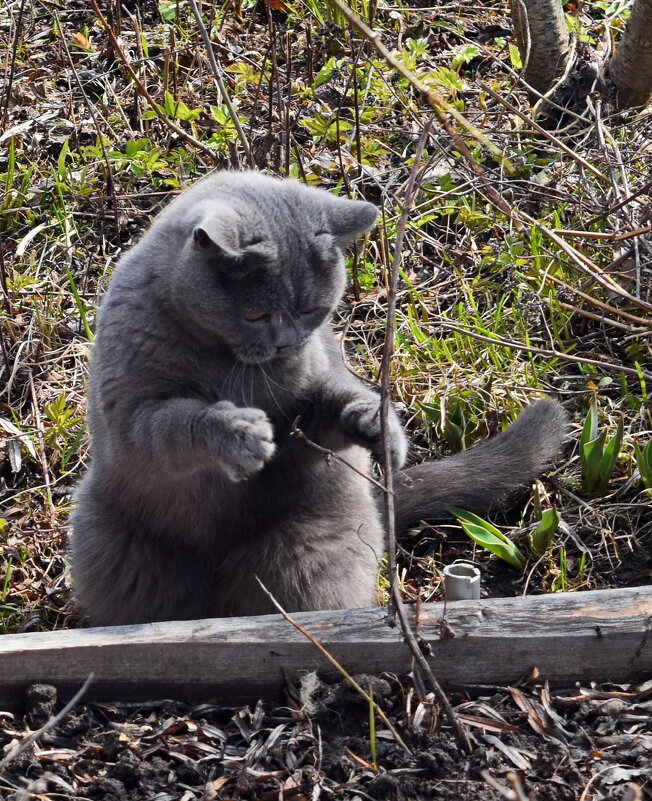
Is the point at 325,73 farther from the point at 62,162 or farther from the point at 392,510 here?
the point at 392,510

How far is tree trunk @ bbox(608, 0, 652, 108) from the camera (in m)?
3.71

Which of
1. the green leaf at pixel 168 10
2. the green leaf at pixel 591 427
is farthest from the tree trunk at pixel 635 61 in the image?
the green leaf at pixel 168 10

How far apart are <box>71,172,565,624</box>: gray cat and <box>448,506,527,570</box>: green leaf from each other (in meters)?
0.07

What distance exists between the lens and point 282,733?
1995mm

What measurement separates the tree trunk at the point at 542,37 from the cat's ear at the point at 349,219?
74.2 inches

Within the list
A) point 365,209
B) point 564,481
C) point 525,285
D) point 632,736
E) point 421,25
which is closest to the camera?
point 632,736

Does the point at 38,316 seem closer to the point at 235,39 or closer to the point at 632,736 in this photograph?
the point at 235,39

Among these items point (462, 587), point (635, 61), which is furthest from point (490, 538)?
point (635, 61)

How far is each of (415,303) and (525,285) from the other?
43 centimetres

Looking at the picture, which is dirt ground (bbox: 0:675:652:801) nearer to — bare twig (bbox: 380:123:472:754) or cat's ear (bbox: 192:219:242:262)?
bare twig (bbox: 380:123:472:754)

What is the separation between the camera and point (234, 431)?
2.12 metres

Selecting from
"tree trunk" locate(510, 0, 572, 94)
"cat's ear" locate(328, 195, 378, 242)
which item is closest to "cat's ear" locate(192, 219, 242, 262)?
"cat's ear" locate(328, 195, 378, 242)

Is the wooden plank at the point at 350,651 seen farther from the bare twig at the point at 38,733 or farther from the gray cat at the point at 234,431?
the gray cat at the point at 234,431

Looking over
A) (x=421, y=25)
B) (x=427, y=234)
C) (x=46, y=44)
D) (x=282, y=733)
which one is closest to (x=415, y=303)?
(x=427, y=234)
